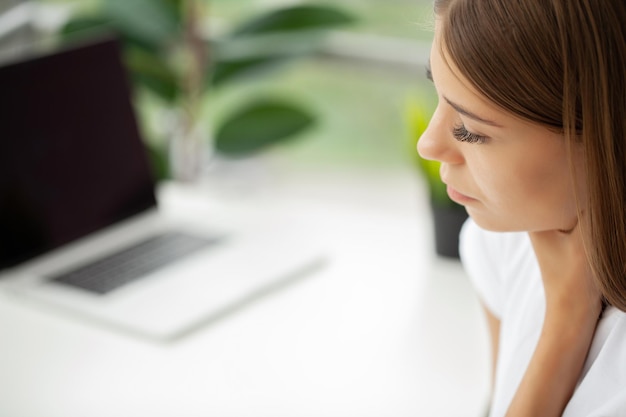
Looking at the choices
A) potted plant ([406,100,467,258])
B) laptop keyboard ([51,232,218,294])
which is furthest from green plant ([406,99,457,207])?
Result: laptop keyboard ([51,232,218,294])

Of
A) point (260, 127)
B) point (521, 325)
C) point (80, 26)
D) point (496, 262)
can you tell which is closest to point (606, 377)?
point (521, 325)

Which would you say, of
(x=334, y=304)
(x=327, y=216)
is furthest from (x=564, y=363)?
(x=327, y=216)

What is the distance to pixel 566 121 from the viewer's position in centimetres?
83

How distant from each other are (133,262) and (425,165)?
471 mm

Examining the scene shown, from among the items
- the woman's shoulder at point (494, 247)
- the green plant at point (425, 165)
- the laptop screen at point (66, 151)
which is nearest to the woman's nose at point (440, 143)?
the woman's shoulder at point (494, 247)

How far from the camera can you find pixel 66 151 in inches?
58.9

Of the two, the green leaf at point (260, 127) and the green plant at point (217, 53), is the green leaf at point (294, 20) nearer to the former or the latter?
the green plant at point (217, 53)

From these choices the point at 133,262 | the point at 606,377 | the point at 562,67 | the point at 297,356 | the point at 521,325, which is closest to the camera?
the point at 562,67

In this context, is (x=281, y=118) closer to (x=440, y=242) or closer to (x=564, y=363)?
(x=440, y=242)

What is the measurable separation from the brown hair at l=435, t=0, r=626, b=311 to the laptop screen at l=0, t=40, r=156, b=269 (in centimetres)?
80

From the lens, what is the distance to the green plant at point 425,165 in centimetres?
145

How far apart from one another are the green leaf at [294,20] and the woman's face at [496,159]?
1.07 metres

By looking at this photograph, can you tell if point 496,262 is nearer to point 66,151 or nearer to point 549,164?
point 549,164

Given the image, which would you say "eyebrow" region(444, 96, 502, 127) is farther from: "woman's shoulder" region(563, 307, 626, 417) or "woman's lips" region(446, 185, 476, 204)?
"woman's shoulder" region(563, 307, 626, 417)
